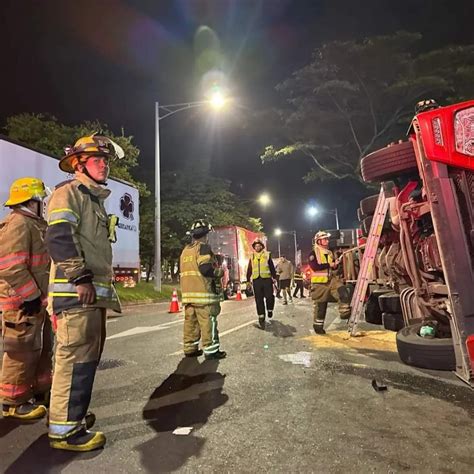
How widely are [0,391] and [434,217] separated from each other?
3.54 m

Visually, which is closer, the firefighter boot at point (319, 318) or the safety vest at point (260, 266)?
the firefighter boot at point (319, 318)

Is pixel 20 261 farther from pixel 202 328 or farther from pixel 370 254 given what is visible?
pixel 370 254

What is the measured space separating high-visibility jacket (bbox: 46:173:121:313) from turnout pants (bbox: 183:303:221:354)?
2.24m

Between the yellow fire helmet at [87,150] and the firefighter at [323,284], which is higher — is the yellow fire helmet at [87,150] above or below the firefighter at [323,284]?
above

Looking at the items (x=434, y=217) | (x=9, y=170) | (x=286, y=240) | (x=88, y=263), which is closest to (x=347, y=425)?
(x=434, y=217)

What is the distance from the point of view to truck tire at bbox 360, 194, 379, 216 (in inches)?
269

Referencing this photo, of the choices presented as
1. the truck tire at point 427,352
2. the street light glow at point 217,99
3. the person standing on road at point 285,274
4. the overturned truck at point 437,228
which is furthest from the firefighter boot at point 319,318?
the street light glow at point 217,99

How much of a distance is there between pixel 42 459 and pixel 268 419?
1.50 meters

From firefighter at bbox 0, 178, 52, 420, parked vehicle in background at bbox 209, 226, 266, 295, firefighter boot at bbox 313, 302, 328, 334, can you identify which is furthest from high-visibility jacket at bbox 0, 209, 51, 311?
parked vehicle in background at bbox 209, 226, 266, 295

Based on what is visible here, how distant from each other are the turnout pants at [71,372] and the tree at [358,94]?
16029 millimetres

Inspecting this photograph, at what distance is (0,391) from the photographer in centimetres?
320

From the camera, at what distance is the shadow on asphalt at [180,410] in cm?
248

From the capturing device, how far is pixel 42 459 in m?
2.49

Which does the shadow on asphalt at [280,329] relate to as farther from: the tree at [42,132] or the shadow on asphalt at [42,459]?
the tree at [42,132]
